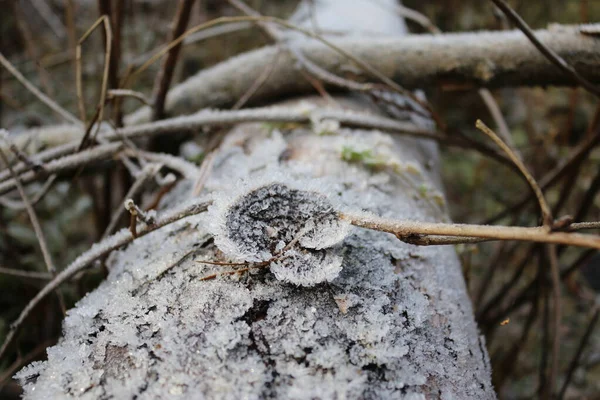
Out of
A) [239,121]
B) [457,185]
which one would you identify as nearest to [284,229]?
[239,121]

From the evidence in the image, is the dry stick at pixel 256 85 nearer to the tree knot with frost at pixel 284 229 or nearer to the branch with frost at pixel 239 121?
the branch with frost at pixel 239 121

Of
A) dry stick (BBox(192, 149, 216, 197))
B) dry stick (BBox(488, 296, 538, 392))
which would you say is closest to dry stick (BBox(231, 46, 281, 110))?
dry stick (BBox(192, 149, 216, 197))

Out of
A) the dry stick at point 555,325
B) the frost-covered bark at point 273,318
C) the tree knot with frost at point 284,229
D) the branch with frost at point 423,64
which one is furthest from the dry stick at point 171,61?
the dry stick at point 555,325

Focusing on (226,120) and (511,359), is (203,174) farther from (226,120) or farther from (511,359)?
(511,359)

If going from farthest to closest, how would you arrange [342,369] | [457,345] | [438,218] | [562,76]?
[562,76] < [438,218] < [457,345] < [342,369]

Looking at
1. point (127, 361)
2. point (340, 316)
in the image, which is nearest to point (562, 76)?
point (340, 316)

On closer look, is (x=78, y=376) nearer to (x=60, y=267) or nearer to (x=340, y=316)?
(x=340, y=316)
